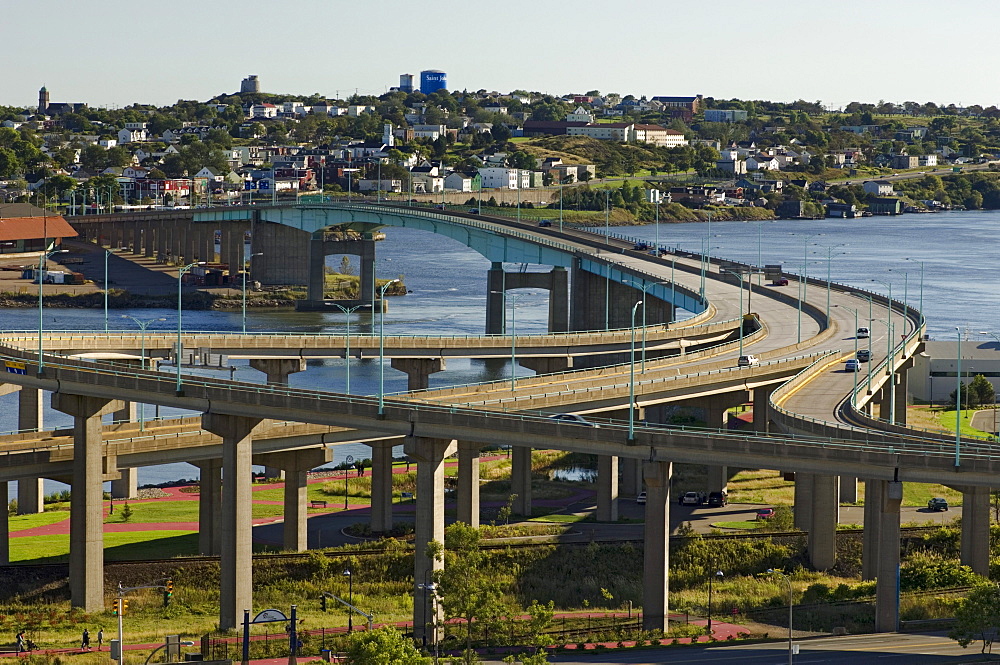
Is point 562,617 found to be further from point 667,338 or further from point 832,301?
point 832,301

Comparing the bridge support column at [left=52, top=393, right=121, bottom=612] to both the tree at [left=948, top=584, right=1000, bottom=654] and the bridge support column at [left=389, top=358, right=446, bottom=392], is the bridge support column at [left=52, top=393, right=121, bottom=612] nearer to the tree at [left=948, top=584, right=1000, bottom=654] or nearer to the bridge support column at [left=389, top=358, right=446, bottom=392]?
the bridge support column at [left=389, top=358, right=446, bottom=392]

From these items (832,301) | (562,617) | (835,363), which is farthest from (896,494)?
(832,301)

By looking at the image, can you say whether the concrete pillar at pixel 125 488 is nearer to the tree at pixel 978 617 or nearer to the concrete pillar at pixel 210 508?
the concrete pillar at pixel 210 508

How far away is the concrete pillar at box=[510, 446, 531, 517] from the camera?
6844 centimetres

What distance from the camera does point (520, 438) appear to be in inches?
2029

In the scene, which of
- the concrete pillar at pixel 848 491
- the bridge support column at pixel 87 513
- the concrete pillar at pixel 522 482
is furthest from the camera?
the concrete pillar at pixel 848 491

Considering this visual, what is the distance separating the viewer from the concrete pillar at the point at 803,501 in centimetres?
6112

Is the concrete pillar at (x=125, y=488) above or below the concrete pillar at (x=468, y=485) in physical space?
below

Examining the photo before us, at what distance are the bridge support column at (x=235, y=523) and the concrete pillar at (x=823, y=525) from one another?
20744 mm

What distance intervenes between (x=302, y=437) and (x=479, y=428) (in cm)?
1015

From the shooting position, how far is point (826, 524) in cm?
5847

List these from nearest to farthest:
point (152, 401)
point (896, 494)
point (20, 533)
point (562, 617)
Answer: point (896, 494), point (562, 617), point (152, 401), point (20, 533)

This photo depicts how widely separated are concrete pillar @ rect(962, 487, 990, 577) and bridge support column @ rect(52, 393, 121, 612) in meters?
30.6

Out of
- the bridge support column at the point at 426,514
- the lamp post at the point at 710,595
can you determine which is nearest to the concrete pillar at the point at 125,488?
the bridge support column at the point at 426,514
